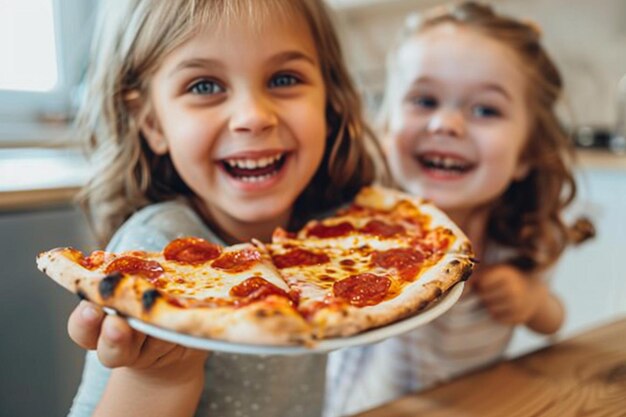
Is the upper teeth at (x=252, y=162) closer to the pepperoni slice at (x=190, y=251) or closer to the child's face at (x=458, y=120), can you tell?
the pepperoni slice at (x=190, y=251)

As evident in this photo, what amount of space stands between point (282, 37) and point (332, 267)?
277mm

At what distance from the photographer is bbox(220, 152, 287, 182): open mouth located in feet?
2.09

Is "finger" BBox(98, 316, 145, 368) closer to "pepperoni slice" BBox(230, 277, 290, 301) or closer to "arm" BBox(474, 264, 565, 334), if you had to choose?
"pepperoni slice" BBox(230, 277, 290, 301)

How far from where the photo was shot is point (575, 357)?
0.75m

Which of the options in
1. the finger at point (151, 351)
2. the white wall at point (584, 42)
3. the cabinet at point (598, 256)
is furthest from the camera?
the white wall at point (584, 42)

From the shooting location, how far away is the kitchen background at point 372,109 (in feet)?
3.30

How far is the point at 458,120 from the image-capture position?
92 centimetres

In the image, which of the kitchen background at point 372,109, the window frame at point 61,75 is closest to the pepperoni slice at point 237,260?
the kitchen background at point 372,109

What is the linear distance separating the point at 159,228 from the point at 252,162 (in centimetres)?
13

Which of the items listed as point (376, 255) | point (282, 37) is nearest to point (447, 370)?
point (376, 255)

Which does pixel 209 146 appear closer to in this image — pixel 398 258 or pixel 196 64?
pixel 196 64

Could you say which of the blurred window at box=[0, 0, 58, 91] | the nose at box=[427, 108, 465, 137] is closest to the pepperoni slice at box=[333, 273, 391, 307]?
the nose at box=[427, 108, 465, 137]

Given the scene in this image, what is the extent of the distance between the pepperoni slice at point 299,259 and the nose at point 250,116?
0.45ft

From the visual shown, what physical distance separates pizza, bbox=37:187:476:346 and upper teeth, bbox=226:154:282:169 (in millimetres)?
90
